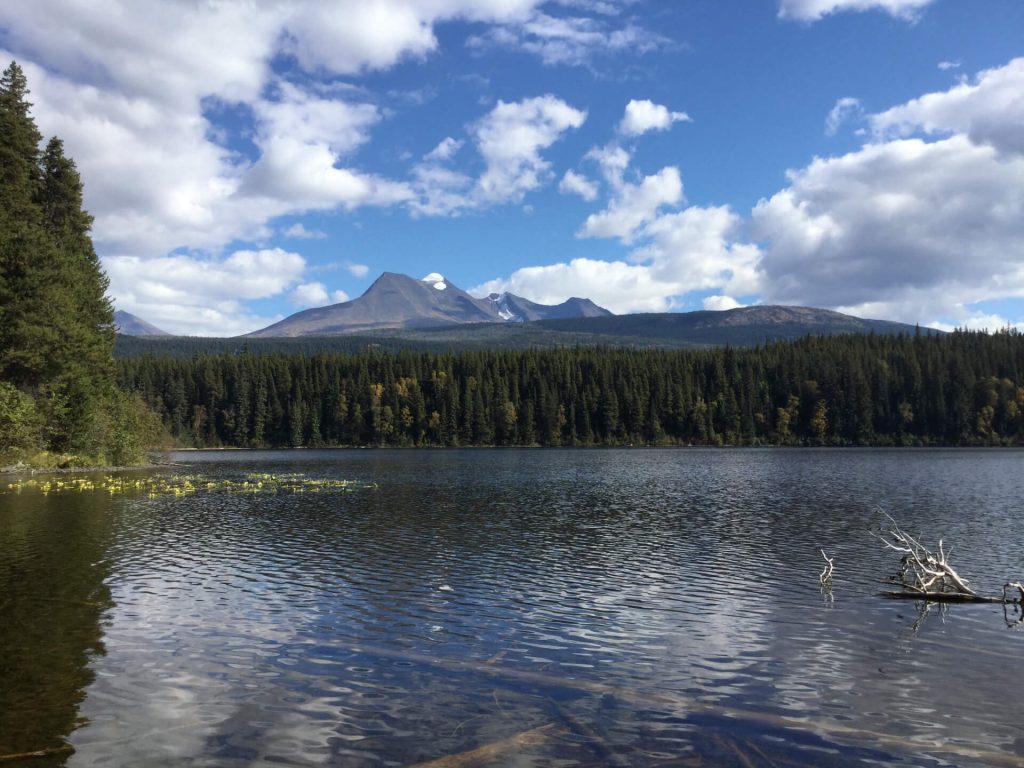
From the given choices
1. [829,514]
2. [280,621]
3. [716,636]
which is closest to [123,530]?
[280,621]

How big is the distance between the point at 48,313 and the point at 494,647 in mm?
67003

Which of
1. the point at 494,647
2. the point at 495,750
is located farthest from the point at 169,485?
the point at 495,750

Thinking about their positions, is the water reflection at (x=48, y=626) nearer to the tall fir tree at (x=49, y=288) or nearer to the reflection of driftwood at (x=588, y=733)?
the reflection of driftwood at (x=588, y=733)

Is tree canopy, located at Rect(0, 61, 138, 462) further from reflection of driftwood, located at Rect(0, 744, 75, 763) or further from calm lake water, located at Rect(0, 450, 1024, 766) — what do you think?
reflection of driftwood, located at Rect(0, 744, 75, 763)

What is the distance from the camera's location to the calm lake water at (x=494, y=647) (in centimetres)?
1381

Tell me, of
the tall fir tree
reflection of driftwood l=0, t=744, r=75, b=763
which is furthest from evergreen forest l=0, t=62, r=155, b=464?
reflection of driftwood l=0, t=744, r=75, b=763

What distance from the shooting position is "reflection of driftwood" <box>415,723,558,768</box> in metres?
12.8

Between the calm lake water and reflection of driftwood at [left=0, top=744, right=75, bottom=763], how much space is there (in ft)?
0.27

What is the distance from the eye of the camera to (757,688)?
16.8 m

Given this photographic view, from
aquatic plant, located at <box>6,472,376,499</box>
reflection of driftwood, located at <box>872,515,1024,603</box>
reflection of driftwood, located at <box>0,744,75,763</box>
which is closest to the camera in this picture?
reflection of driftwood, located at <box>0,744,75,763</box>

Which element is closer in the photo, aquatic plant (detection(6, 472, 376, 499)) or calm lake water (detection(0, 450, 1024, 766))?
calm lake water (detection(0, 450, 1024, 766))

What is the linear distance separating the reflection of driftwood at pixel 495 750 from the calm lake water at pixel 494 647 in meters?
0.08

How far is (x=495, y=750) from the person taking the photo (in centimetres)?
1336

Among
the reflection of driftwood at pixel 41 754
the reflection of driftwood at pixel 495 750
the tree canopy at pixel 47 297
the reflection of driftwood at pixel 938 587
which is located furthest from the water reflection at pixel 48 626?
the tree canopy at pixel 47 297
